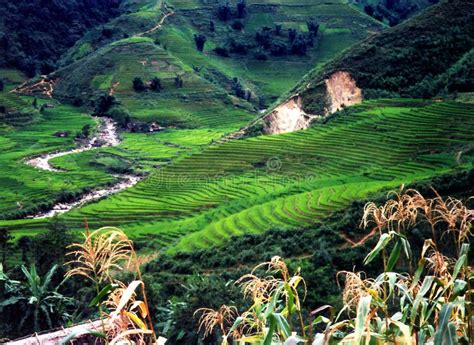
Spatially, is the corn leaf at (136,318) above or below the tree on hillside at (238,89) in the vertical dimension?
above

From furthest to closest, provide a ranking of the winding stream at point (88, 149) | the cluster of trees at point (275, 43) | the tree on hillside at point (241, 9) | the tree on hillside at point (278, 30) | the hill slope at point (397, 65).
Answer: the tree on hillside at point (241, 9) → the tree on hillside at point (278, 30) → the cluster of trees at point (275, 43) → the hill slope at point (397, 65) → the winding stream at point (88, 149)

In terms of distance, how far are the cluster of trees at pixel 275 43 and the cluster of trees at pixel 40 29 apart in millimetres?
31078

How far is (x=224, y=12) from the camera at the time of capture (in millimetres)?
109062

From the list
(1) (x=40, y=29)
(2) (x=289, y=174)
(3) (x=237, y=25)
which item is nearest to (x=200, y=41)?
(3) (x=237, y=25)

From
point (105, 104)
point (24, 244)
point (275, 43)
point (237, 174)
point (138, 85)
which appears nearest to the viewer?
point (24, 244)

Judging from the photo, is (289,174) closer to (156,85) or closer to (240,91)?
(156,85)

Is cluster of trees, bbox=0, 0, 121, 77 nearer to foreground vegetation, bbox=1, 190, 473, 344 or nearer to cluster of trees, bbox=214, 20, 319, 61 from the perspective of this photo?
cluster of trees, bbox=214, 20, 319, 61

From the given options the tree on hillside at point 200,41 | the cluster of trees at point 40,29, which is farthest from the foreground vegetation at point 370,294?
the tree on hillside at point 200,41

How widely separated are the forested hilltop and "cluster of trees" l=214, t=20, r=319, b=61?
349mm

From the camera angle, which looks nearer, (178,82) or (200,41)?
(178,82)

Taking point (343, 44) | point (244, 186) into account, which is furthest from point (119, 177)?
point (343, 44)

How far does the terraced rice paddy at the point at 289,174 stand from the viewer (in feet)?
112

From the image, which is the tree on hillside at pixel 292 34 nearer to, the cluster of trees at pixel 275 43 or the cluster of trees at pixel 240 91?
the cluster of trees at pixel 275 43

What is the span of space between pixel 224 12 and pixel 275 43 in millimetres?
13873
